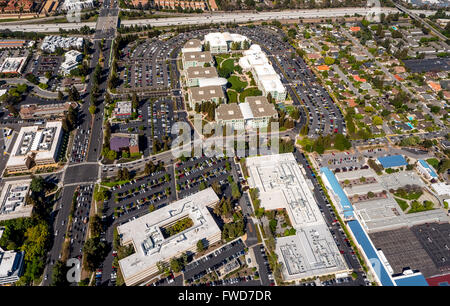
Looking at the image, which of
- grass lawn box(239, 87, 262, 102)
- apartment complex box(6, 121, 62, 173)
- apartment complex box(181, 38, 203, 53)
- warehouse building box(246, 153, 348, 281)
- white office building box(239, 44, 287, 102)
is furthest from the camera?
apartment complex box(181, 38, 203, 53)

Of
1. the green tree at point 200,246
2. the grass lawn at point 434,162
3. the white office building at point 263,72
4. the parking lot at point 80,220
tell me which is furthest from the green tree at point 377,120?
the parking lot at point 80,220

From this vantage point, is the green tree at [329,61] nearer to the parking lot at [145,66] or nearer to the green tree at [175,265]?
the parking lot at [145,66]

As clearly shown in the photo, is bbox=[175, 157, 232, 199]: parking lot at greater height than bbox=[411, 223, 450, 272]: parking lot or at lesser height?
greater

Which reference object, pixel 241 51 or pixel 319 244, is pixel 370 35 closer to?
pixel 241 51

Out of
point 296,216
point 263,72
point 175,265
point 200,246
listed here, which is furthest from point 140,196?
point 263,72

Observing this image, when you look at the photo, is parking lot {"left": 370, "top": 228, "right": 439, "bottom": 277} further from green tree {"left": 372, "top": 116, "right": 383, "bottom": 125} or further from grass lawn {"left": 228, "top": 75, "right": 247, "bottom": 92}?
grass lawn {"left": 228, "top": 75, "right": 247, "bottom": 92}

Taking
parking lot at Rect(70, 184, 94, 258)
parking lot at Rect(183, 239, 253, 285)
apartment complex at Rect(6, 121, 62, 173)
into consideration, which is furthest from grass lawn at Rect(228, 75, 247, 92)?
parking lot at Rect(183, 239, 253, 285)

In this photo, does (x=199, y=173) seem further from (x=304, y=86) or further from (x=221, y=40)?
(x=221, y=40)
